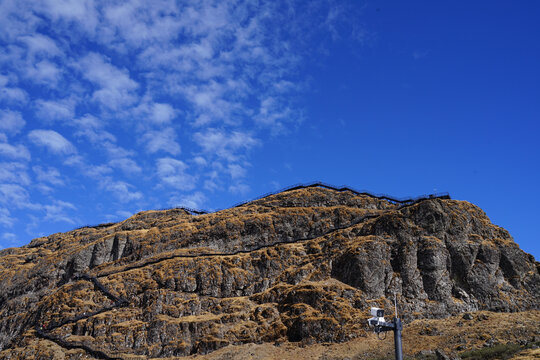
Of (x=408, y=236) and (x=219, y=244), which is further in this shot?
(x=219, y=244)

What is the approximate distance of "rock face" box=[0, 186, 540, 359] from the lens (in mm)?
61969

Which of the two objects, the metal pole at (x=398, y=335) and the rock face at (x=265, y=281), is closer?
the metal pole at (x=398, y=335)

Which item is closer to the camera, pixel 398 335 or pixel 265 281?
pixel 398 335

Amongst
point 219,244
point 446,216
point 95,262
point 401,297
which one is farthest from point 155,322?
point 446,216

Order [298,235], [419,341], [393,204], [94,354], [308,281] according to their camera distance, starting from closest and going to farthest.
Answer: [419,341], [94,354], [308,281], [298,235], [393,204]

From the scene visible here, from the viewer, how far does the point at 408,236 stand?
6888 centimetres

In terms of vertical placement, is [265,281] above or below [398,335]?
above

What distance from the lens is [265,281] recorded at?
72438 millimetres

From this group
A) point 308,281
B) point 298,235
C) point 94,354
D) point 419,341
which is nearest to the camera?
point 419,341

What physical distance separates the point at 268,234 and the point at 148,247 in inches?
899

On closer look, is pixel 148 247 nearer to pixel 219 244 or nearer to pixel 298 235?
pixel 219 244

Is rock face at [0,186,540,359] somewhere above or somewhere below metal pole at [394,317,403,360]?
above

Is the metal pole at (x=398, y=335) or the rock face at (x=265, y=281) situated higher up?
the rock face at (x=265, y=281)

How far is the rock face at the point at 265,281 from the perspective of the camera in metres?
62.0
